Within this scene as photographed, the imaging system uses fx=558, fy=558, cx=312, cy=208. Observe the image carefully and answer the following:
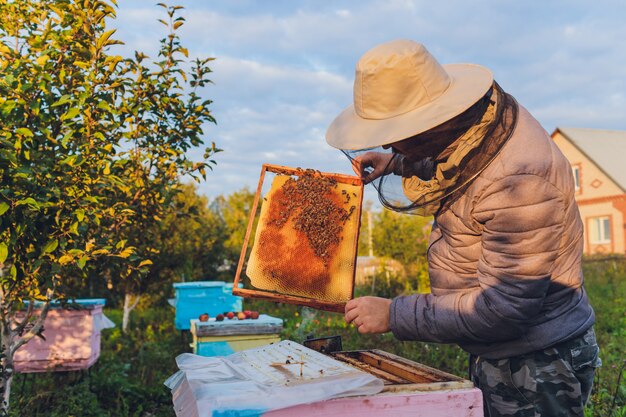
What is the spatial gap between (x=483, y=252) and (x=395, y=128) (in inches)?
19.5

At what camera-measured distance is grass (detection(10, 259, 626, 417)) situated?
4449mm

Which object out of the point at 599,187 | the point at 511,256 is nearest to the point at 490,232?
the point at 511,256

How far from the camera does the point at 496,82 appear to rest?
2008 millimetres

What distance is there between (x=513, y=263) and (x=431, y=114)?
54cm

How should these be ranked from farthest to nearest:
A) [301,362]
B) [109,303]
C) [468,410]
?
1. [109,303]
2. [301,362]
3. [468,410]

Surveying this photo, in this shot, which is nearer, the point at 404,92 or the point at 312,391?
the point at 312,391

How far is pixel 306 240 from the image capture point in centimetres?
272

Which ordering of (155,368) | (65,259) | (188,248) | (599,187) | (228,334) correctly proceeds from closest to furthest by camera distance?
1. (65,259)
2. (228,334)
3. (155,368)
4. (188,248)
5. (599,187)

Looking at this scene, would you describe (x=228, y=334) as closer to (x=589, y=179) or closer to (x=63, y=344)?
(x=63, y=344)

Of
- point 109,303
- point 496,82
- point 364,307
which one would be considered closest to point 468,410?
point 364,307

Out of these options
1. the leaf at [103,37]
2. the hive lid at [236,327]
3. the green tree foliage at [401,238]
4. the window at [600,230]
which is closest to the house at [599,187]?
the window at [600,230]

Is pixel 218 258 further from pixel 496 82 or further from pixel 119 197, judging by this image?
→ pixel 496 82

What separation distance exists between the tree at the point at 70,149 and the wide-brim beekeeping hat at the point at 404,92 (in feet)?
6.09

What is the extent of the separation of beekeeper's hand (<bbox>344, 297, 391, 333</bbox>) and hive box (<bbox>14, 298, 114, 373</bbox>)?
3674mm
